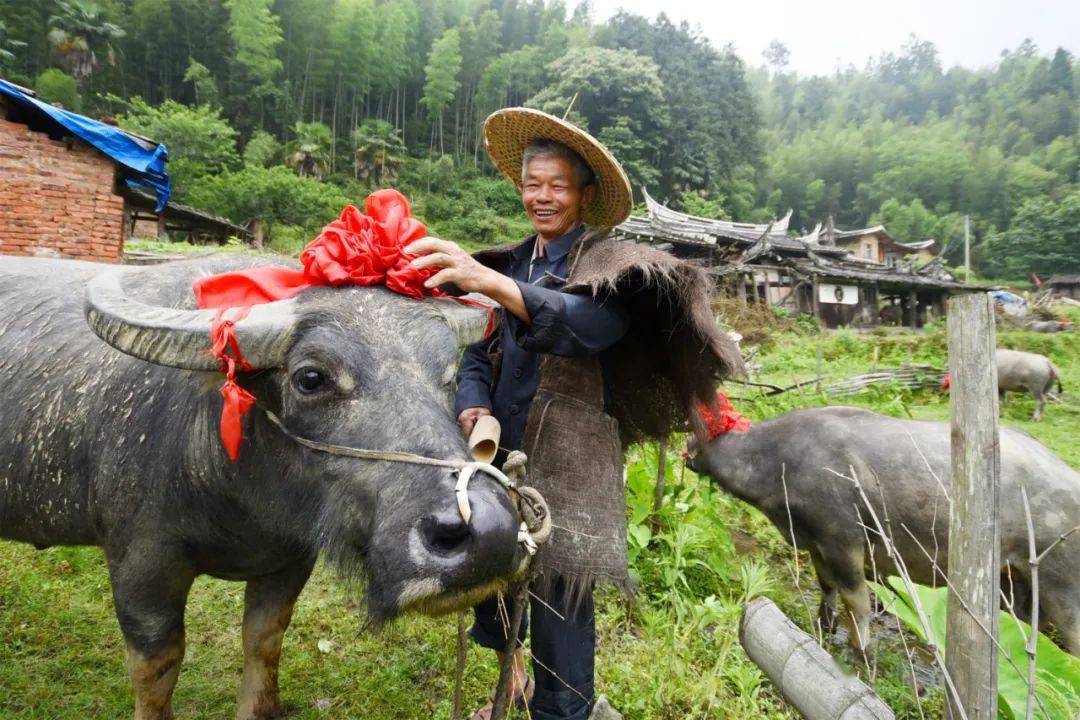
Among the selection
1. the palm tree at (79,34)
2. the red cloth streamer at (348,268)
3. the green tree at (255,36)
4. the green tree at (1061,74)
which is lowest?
the red cloth streamer at (348,268)

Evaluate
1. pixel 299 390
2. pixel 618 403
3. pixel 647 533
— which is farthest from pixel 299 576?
pixel 647 533

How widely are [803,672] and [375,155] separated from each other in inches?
1681

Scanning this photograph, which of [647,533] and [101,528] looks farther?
[647,533]

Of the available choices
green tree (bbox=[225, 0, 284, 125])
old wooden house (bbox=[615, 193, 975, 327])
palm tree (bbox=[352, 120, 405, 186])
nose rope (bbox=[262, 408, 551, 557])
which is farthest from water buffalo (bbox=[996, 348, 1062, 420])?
green tree (bbox=[225, 0, 284, 125])

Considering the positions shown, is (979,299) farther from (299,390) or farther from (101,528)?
(101,528)

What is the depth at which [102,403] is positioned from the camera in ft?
7.33

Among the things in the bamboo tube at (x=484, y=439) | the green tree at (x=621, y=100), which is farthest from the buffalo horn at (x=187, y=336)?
the green tree at (x=621, y=100)

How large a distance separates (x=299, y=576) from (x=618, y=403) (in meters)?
1.64

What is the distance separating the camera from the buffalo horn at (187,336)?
1664 mm

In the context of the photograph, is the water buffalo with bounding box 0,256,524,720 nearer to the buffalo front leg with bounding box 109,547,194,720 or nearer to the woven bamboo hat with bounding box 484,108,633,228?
the buffalo front leg with bounding box 109,547,194,720

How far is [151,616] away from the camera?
209cm

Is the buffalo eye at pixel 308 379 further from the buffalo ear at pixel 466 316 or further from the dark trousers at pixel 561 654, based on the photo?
the dark trousers at pixel 561 654

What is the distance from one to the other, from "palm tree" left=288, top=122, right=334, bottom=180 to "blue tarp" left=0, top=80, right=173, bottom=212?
26.5 m

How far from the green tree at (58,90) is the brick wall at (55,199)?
2692 cm
